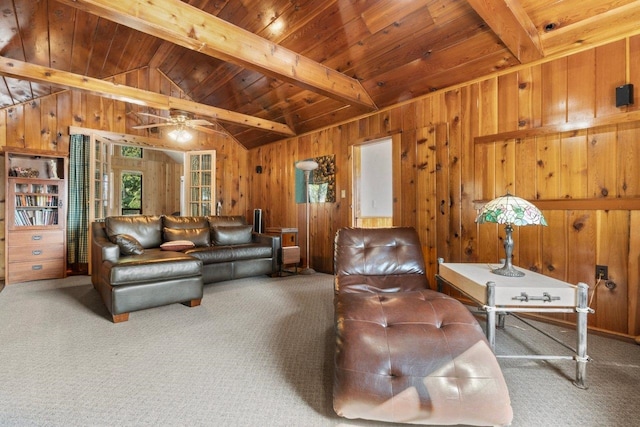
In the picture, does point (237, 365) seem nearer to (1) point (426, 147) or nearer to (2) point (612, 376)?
(2) point (612, 376)

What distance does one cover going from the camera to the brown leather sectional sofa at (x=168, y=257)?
2.47 m

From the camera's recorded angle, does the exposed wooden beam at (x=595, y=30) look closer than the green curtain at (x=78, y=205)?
Yes

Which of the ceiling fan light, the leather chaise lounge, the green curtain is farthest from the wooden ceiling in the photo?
the leather chaise lounge

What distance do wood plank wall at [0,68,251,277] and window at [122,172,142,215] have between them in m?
3.54

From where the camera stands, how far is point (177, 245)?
361cm

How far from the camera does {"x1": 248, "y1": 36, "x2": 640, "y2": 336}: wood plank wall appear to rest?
2154 millimetres

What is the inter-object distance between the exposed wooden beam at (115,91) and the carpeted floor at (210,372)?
2.37 m

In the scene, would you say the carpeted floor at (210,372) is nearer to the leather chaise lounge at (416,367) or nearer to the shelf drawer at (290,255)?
the leather chaise lounge at (416,367)

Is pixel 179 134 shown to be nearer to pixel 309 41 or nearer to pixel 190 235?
pixel 190 235

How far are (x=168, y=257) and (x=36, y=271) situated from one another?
2550 mm

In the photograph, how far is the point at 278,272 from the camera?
13.9ft

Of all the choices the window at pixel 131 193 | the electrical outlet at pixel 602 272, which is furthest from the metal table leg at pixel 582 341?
the window at pixel 131 193

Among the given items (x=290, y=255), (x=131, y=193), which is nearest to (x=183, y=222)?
(x=290, y=255)

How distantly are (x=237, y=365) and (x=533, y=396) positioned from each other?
164cm
